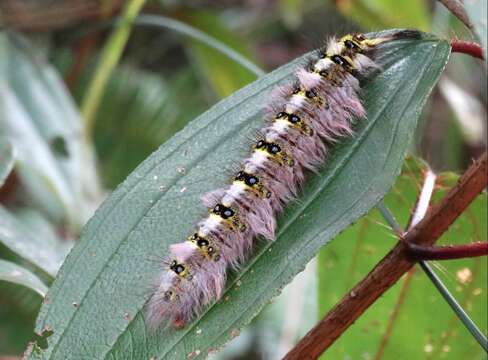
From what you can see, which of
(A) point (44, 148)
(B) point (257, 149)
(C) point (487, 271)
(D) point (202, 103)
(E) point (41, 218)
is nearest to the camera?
(B) point (257, 149)

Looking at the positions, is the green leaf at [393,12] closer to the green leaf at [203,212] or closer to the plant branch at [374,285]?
the green leaf at [203,212]

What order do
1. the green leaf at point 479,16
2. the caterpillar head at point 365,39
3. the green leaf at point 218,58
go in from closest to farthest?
the green leaf at point 479,16, the caterpillar head at point 365,39, the green leaf at point 218,58

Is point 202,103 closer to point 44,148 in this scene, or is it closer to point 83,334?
point 44,148

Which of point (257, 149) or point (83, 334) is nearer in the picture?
point (83, 334)

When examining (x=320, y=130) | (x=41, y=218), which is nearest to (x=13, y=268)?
(x=320, y=130)

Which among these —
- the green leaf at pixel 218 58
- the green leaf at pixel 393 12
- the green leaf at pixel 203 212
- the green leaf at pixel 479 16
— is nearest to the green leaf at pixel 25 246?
the green leaf at pixel 203 212

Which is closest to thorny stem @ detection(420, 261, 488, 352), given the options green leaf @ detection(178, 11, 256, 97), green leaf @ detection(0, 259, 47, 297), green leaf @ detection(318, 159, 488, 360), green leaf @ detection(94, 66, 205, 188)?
green leaf @ detection(318, 159, 488, 360)
